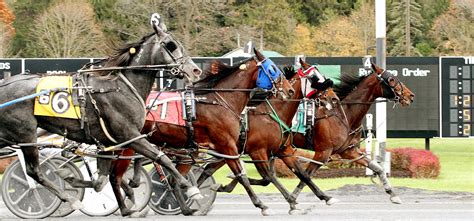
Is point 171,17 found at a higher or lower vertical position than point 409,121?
higher

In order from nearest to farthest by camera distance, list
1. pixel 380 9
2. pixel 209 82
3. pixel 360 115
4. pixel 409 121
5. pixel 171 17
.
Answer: pixel 209 82 → pixel 360 115 → pixel 380 9 → pixel 409 121 → pixel 171 17

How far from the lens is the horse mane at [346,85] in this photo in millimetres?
19641

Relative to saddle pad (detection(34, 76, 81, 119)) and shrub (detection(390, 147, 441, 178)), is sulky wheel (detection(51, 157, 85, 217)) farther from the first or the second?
shrub (detection(390, 147, 441, 178))

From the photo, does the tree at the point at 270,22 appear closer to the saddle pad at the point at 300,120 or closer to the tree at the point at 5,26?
the tree at the point at 5,26

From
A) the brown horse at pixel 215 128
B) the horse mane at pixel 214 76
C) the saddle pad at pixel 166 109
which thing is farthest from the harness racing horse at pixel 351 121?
the saddle pad at pixel 166 109

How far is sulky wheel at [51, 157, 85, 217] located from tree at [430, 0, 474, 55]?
41.9 m

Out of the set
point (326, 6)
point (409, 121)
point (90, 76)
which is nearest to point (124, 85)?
point (90, 76)

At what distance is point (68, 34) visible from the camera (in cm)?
4725

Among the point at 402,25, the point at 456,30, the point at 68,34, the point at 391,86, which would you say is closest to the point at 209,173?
the point at 391,86

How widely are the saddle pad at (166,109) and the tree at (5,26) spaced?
106 feet

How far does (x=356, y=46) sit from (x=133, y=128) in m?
41.9

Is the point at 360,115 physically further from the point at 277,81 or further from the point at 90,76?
the point at 90,76

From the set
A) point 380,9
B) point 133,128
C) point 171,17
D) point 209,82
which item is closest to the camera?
point 133,128

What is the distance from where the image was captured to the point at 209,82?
16.6m
